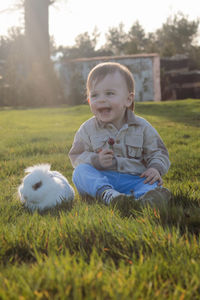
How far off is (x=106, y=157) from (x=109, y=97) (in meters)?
0.53

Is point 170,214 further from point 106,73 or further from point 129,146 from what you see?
point 106,73

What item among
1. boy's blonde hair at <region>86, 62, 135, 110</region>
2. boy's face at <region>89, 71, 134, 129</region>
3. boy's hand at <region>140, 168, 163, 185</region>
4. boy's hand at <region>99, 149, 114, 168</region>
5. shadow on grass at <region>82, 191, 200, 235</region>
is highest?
boy's blonde hair at <region>86, 62, 135, 110</region>

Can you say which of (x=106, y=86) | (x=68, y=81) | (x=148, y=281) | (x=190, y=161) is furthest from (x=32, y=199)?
(x=68, y=81)

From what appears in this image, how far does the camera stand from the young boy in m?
2.94

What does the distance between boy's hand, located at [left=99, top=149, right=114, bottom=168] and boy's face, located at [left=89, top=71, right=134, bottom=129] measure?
0.99 feet

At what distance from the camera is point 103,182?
289 centimetres

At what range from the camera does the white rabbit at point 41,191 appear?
8.68 feet

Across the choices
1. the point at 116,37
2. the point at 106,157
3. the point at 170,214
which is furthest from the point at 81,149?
the point at 116,37

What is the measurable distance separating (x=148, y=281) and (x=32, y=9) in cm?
2121

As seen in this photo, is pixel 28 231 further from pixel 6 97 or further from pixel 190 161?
pixel 6 97

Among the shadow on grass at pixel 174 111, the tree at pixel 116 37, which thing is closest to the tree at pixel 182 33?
the tree at pixel 116 37

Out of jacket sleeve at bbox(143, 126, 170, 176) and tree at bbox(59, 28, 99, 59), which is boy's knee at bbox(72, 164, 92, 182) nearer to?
jacket sleeve at bbox(143, 126, 170, 176)

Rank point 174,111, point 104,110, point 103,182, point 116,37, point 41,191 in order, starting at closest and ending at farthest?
point 41,191 → point 103,182 → point 104,110 → point 174,111 → point 116,37

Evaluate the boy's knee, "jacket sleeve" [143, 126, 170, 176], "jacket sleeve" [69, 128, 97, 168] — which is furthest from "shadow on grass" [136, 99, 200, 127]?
the boy's knee
